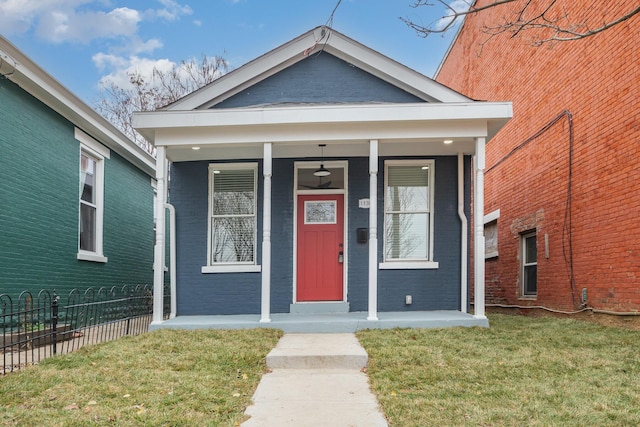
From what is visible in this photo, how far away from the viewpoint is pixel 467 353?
5121 mm

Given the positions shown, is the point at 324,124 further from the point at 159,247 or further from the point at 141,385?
the point at 141,385

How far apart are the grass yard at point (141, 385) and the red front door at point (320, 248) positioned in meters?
2.28

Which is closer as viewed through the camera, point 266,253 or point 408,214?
point 266,253

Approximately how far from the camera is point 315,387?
436cm

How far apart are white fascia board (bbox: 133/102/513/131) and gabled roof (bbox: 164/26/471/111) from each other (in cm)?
99

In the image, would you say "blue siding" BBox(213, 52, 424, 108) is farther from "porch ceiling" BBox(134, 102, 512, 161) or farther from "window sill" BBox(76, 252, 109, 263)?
"window sill" BBox(76, 252, 109, 263)

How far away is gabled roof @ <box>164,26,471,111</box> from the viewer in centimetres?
775

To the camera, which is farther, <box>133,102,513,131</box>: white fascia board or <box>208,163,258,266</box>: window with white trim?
<box>208,163,258,266</box>: window with white trim

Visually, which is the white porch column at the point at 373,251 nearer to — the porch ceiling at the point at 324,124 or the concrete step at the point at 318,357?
the porch ceiling at the point at 324,124

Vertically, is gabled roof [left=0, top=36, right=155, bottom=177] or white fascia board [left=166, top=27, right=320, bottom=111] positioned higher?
white fascia board [left=166, top=27, right=320, bottom=111]

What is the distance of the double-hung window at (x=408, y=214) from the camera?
796cm

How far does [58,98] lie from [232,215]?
3.41 m

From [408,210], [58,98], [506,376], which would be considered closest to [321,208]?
[408,210]

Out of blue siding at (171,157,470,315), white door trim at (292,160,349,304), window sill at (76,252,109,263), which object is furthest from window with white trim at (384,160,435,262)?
window sill at (76,252,109,263)
